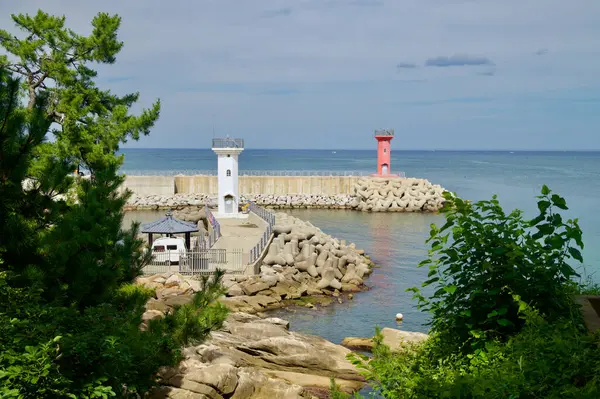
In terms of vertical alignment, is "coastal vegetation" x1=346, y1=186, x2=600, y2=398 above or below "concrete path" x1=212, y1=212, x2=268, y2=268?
above

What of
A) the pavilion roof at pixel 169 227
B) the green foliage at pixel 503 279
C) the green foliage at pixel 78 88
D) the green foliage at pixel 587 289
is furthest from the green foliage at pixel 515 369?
the pavilion roof at pixel 169 227

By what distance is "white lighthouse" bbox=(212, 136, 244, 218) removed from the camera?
37.2 metres

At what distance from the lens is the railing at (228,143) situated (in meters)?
37.2

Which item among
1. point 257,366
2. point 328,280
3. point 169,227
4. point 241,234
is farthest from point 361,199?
point 257,366

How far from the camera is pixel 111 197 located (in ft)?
34.9

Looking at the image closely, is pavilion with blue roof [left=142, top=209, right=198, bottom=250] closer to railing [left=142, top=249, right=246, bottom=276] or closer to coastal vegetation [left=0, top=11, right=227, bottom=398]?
railing [left=142, top=249, right=246, bottom=276]

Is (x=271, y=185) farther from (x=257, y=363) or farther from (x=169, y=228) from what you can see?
(x=257, y=363)

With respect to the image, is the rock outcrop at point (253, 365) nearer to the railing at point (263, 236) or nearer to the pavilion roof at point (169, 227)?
the pavilion roof at point (169, 227)

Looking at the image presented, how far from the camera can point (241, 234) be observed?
101 ft

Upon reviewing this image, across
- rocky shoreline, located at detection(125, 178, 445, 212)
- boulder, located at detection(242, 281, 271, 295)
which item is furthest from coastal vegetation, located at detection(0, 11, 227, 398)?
rocky shoreline, located at detection(125, 178, 445, 212)

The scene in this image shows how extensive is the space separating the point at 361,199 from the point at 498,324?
51.7 m

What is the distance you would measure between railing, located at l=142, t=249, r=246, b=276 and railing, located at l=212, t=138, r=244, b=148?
14.2m

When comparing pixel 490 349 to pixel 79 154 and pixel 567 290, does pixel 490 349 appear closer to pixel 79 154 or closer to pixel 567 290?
pixel 567 290

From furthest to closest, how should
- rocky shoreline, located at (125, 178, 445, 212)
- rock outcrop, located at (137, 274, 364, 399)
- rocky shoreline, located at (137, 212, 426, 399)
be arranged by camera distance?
rocky shoreline, located at (125, 178, 445, 212) < rocky shoreline, located at (137, 212, 426, 399) < rock outcrop, located at (137, 274, 364, 399)
